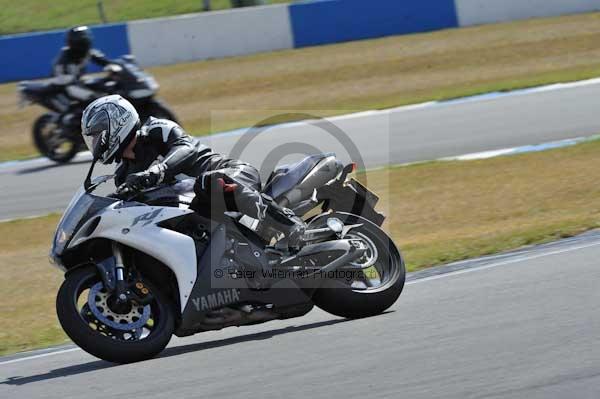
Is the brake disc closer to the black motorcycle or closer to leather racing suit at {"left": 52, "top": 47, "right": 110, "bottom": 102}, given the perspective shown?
the black motorcycle

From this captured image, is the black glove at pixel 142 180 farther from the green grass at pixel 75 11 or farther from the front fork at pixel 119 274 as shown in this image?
the green grass at pixel 75 11

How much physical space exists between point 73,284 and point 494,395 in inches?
88.5

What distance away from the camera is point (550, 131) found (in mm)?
12484

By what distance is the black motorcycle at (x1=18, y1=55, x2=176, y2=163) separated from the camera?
1381 centimetres

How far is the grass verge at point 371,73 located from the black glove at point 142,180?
33.6ft

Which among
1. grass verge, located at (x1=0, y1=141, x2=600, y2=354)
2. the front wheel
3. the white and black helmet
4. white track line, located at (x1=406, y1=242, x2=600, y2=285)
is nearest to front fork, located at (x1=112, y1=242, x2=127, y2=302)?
the white and black helmet

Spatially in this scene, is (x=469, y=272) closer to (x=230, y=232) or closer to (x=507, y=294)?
(x=507, y=294)

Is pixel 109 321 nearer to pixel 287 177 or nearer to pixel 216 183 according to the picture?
pixel 216 183

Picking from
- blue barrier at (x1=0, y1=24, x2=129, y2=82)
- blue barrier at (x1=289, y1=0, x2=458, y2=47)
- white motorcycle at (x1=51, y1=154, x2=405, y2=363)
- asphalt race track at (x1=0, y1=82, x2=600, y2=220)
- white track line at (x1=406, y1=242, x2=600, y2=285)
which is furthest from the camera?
blue barrier at (x1=289, y1=0, x2=458, y2=47)

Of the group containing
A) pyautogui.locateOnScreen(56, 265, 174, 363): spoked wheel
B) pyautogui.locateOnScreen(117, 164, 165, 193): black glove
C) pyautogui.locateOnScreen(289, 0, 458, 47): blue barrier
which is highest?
pyautogui.locateOnScreen(117, 164, 165, 193): black glove

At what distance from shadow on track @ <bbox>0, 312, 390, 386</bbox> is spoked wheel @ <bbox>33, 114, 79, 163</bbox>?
28.3 feet

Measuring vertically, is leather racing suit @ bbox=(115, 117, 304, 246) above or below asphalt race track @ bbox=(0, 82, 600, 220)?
above

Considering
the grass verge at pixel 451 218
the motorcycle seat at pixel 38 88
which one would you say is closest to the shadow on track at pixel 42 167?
the motorcycle seat at pixel 38 88

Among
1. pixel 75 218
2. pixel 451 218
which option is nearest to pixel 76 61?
pixel 451 218
